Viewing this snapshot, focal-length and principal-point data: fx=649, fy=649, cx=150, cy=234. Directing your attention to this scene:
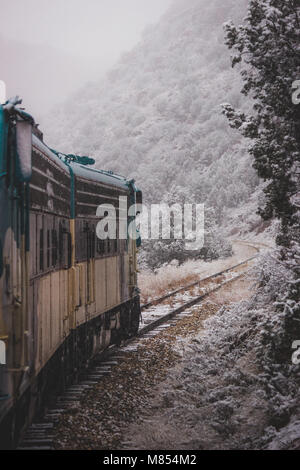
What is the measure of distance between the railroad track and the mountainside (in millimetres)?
23149

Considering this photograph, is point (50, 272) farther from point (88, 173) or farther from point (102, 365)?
point (102, 365)

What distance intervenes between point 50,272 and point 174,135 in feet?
431

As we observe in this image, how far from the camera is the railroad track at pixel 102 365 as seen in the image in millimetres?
7662

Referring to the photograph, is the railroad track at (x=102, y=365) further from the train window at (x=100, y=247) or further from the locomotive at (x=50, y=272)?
the train window at (x=100, y=247)

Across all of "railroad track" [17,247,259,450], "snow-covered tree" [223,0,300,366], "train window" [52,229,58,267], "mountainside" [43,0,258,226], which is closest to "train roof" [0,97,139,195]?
"train window" [52,229,58,267]

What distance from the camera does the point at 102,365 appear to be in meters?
11.9

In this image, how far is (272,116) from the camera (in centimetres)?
1042

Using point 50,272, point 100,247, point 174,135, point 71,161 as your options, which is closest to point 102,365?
point 100,247

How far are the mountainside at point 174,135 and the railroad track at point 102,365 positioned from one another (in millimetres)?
23149

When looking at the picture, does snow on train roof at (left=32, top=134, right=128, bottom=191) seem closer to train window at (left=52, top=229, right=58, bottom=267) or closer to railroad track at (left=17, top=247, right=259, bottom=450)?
train window at (left=52, top=229, right=58, bottom=267)

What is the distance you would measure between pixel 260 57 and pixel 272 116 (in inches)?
37.2

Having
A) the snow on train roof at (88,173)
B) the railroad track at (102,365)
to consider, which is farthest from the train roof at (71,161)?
the railroad track at (102,365)
